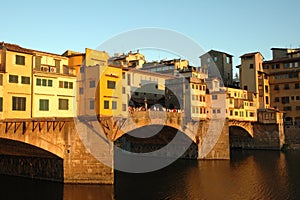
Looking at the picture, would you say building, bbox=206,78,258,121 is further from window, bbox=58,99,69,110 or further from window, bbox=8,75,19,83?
→ window, bbox=8,75,19,83

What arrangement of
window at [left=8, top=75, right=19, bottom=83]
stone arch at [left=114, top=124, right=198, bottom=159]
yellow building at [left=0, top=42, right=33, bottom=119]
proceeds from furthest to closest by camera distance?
1. stone arch at [left=114, top=124, right=198, bottom=159]
2. window at [left=8, top=75, right=19, bottom=83]
3. yellow building at [left=0, top=42, right=33, bottom=119]

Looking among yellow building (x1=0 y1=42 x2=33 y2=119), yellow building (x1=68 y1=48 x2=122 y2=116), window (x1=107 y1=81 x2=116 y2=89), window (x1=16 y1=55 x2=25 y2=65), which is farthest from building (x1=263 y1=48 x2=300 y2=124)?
window (x1=16 y1=55 x2=25 y2=65)

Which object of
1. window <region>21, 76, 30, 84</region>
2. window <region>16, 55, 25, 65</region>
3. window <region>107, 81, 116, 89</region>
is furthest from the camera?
window <region>107, 81, 116, 89</region>

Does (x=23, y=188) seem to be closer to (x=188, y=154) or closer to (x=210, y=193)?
(x=210, y=193)

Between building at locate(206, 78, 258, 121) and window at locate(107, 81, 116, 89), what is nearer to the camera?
window at locate(107, 81, 116, 89)

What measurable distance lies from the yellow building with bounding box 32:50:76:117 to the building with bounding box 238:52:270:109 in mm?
58031

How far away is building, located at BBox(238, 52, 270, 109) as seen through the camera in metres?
87.5

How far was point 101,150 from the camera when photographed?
3659cm

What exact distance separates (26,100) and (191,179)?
77.9 ft

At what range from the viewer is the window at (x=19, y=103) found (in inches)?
1415

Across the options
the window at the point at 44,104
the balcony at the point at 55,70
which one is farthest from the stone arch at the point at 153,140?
the window at the point at 44,104

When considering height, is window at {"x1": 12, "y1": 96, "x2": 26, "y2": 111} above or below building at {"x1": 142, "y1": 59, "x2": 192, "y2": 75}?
below

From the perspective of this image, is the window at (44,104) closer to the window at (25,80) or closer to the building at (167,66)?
the window at (25,80)

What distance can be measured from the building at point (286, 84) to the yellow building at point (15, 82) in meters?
71.3
